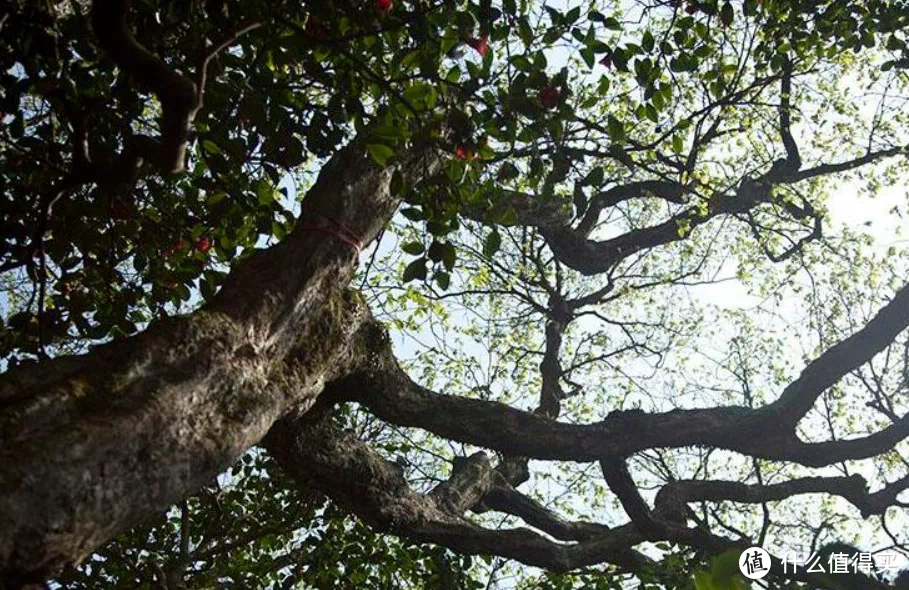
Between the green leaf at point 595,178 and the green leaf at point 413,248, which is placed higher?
the green leaf at point 595,178

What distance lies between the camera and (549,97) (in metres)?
3.65

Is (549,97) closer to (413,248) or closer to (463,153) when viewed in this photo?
(463,153)

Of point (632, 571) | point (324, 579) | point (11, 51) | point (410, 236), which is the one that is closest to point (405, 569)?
point (324, 579)

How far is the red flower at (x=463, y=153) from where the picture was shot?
3.63 metres

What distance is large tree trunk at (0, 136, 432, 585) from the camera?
222 centimetres

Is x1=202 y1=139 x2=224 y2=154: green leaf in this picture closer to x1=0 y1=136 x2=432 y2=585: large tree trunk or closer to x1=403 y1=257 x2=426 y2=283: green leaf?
x1=0 y1=136 x2=432 y2=585: large tree trunk

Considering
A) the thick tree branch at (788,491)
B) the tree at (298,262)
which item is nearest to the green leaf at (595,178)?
the tree at (298,262)

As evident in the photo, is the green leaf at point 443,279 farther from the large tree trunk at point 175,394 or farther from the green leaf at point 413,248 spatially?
the large tree trunk at point 175,394

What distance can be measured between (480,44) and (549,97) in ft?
1.47

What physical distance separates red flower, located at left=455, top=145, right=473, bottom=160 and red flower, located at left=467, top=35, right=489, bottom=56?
50 centimetres

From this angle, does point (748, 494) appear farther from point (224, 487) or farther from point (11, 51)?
point (11, 51)

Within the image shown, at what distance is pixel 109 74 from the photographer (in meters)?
4.11

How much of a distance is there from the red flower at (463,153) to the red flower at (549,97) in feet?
1.35

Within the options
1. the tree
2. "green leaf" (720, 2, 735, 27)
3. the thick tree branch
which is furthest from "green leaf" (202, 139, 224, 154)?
the thick tree branch
